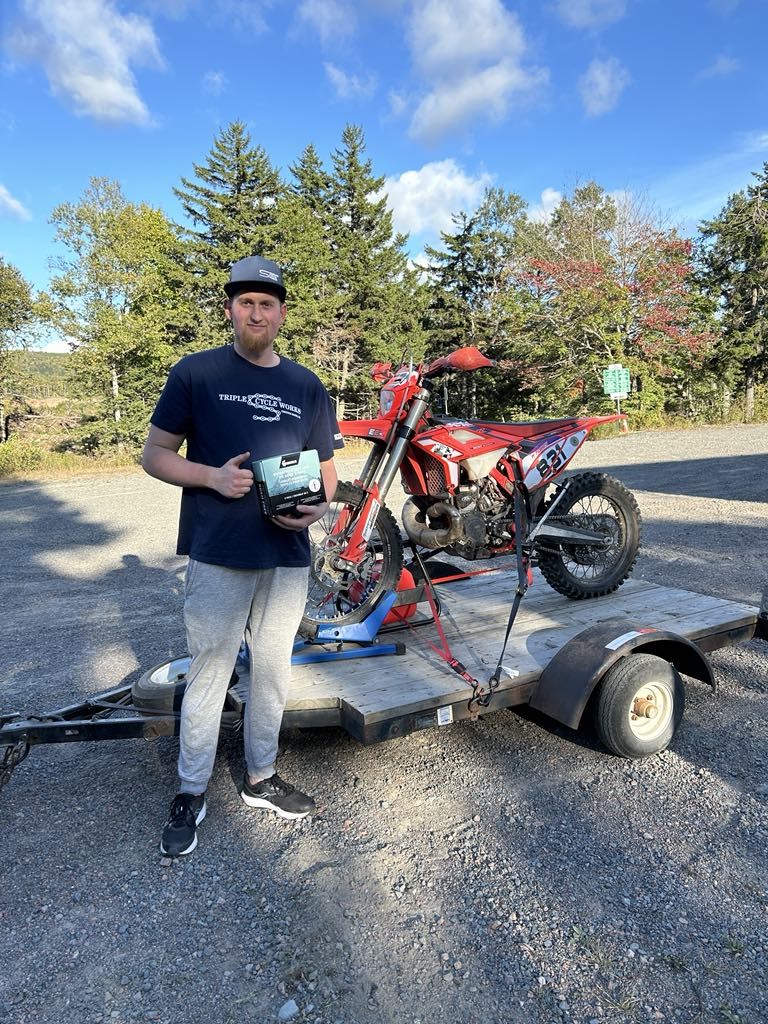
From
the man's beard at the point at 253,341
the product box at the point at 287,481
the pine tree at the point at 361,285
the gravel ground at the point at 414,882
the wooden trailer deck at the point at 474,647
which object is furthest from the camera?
the pine tree at the point at 361,285

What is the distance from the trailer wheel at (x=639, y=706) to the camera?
9.55 ft

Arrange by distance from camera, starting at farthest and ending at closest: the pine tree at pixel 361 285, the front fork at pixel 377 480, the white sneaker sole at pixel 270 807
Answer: the pine tree at pixel 361 285 → the front fork at pixel 377 480 → the white sneaker sole at pixel 270 807

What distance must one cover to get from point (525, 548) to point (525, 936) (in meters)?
2.39

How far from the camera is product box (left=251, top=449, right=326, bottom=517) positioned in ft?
7.53

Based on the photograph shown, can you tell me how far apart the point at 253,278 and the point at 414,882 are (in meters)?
2.20

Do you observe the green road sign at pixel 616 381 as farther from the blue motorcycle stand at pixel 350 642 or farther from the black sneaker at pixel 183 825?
the black sneaker at pixel 183 825

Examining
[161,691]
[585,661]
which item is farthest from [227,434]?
[585,661]

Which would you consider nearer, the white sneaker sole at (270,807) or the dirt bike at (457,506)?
the white sneaker sole at (270,807)

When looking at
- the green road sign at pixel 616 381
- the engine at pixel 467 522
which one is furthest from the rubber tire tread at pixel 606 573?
the green road sign at pixel 616 381

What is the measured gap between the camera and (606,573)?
14.7 ft

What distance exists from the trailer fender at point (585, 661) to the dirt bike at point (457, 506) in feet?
2.40

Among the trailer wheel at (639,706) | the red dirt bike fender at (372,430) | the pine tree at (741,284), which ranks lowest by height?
the trailer wheel at (639,706)

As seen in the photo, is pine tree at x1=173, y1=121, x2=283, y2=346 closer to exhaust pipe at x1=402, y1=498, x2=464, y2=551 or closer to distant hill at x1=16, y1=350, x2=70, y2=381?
distant hill at x1=16, y1=350, x2=70, y2=381

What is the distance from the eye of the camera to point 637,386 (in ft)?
85.7
